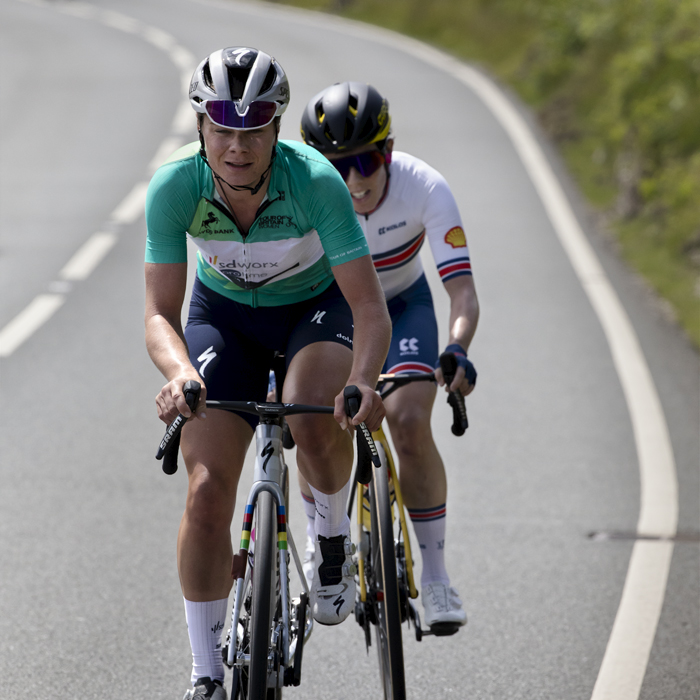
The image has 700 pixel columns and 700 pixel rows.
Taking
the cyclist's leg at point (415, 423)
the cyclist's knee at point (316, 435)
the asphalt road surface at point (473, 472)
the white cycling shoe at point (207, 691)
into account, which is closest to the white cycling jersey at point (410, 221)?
the cyclist's leg at point (415, 423)

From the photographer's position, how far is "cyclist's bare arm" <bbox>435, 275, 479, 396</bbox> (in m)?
3.99

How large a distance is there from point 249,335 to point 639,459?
3298 millimetres

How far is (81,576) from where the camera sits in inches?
186

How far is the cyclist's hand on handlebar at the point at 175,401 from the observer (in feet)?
9.54

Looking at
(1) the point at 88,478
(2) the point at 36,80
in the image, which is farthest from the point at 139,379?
(2) the point at 36,80

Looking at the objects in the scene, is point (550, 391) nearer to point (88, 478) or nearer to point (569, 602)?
point (569, 602)

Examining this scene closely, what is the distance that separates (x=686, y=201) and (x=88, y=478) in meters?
7.50

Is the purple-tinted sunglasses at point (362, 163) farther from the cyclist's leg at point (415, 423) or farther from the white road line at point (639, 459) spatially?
the white road line at point (639, 459)

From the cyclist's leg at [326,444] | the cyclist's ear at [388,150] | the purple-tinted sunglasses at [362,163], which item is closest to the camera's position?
the cyclist's leg at [326,444]

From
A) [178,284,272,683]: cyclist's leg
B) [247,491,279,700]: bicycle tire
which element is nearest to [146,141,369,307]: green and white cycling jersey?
[178,284,272,683]: cyclist's leg

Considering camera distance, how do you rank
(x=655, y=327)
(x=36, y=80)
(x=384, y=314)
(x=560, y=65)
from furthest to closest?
1. (x=36, y=80)
2. (x=560, y=65)
3. (x=655, y=327)
4. (x=384, y=314)

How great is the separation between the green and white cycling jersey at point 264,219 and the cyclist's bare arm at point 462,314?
75 centimetres

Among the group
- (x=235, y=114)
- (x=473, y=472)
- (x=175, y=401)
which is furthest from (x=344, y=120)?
(x=473, y=472)

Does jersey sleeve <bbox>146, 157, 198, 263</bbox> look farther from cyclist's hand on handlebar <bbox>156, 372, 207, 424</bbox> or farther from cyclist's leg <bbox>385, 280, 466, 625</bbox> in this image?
cyclist's leg <bbox>385, 280, 466, 625</bbox>
